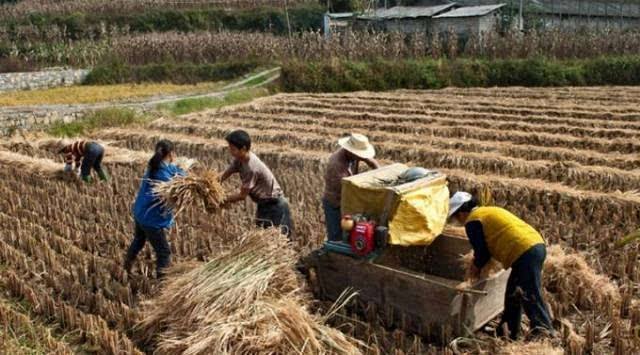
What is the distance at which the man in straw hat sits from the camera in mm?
5992

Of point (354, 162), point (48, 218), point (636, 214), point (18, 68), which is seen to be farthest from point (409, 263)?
point (18, 68)

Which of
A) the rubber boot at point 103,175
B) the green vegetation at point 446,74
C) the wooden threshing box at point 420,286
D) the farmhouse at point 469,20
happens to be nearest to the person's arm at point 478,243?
the wooden threshing box at point 420,286

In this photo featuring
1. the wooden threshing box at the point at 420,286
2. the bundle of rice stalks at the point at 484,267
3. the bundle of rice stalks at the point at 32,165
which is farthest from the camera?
the bundle of rice stalks at the point at 32,165

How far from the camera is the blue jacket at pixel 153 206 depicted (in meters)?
5.92

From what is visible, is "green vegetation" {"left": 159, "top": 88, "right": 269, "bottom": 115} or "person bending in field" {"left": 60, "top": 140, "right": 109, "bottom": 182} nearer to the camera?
"person bending in field" {"left": 60, "top": 140, "right": 109, "bottom": 182}

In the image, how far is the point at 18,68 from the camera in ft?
Answer: 90.2

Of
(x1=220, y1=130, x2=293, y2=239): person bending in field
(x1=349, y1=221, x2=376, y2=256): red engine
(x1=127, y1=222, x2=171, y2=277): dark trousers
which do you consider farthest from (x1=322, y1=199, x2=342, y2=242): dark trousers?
(x1=127, y1=222, x2=171, y2=277): dark trousers

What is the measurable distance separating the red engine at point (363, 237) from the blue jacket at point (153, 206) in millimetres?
1828

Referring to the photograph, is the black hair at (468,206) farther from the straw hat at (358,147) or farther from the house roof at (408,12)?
the house roof at (408,12)

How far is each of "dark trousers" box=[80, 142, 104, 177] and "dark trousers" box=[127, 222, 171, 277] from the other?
4052 millimetres

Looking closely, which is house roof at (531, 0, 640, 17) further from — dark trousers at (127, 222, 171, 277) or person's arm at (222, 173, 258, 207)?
dark trousers at (127, 222, 171, 277)

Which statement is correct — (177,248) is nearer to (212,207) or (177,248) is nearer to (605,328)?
(212,207)

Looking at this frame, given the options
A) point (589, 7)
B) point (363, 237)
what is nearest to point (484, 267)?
point (363, 237)

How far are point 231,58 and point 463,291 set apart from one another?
889 inches
